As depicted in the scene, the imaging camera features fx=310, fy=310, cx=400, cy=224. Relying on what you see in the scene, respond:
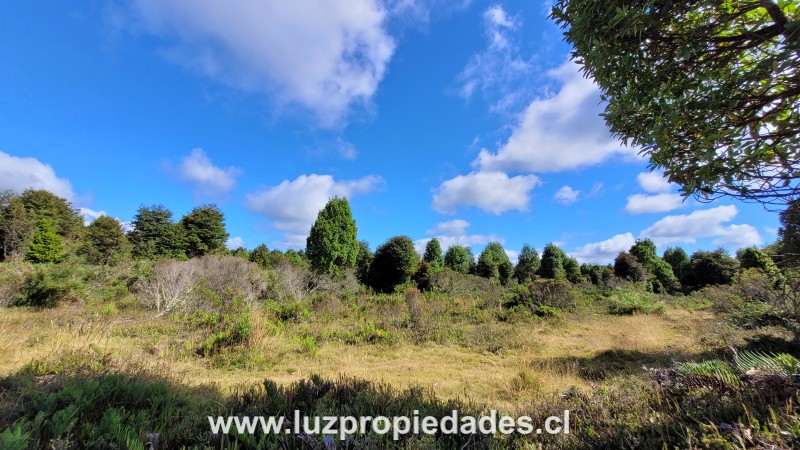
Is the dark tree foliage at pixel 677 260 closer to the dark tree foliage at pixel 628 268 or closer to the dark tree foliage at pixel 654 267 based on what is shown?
the dark tree foliage at pixel 654 267

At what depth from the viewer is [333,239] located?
16781 mm

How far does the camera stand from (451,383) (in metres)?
5.36

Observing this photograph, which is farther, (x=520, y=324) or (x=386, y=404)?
(x=520, y=324)

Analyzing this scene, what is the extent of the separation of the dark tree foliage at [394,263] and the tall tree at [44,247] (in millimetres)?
18408

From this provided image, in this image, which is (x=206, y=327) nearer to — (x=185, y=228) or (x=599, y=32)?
(x=599, y=32)

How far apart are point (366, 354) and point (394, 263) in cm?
1019

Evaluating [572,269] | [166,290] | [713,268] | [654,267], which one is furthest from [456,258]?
[166,290]

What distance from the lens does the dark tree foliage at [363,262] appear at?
20656mm

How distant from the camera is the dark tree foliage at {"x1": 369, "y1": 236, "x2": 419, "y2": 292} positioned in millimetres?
17141

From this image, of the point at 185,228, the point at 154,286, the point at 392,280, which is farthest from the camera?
the point at 185,228

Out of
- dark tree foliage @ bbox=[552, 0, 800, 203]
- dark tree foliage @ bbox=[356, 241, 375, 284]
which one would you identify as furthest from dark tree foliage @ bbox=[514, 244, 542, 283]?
dark tree foliage @ bbox=[552, 0, 800, 203]

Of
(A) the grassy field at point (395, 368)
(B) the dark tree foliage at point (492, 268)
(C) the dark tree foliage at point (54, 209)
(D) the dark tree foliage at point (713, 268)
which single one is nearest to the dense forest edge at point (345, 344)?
(A) the grassy field at point (395, 368)

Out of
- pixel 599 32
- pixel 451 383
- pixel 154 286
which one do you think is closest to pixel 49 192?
pixel 154 286

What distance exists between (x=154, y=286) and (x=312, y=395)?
34.1ft
